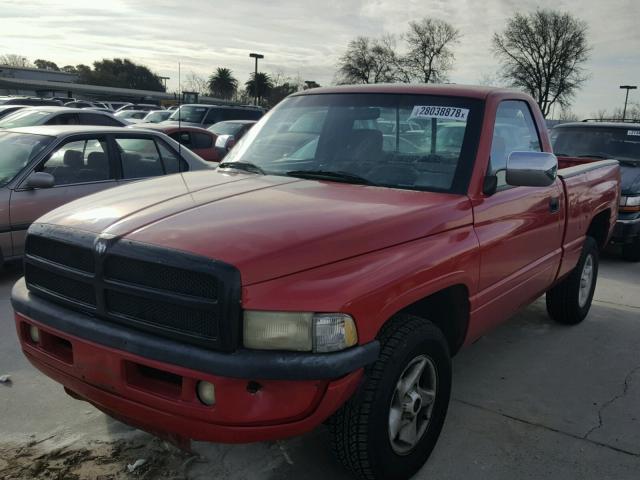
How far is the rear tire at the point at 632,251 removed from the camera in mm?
7625

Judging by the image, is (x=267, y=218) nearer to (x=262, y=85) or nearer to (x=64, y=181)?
(x=64, y=181)

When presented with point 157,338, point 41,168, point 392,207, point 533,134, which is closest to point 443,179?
point 392,207

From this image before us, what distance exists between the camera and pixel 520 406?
3.63 meters

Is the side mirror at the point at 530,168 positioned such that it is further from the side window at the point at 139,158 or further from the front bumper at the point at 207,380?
the side window at the point at 139,158

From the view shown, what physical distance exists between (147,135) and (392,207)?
515 cm

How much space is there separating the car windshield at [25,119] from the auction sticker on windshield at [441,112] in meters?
8.88

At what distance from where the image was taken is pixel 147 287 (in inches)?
89.7

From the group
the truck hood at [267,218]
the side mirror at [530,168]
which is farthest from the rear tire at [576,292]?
the truck hood at [267,218]

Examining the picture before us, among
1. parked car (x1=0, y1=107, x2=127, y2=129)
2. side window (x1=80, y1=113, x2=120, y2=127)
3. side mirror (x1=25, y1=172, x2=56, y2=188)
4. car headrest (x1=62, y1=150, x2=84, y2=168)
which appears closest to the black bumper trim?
side mirror (x1=25, y1=172, x2=56, y2=188)

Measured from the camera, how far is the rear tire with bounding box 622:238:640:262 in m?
7.62

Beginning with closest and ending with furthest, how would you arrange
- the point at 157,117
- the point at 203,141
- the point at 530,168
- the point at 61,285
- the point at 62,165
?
the point at 61,285 → the point at 530,168 → the point at 62,165 → the point at 203,141 → the point at 157,117

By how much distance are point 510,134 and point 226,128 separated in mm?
13068

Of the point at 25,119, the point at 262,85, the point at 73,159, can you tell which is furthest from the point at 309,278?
the point at 262,85

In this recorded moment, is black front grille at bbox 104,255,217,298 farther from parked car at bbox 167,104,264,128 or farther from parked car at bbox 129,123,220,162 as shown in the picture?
parked car at bbox 167,104,264,128
